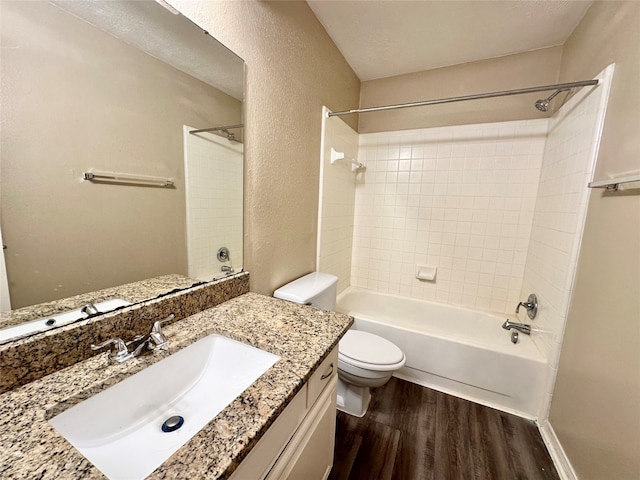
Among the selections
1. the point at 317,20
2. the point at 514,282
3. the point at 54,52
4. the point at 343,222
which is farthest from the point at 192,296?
the point at 514,282

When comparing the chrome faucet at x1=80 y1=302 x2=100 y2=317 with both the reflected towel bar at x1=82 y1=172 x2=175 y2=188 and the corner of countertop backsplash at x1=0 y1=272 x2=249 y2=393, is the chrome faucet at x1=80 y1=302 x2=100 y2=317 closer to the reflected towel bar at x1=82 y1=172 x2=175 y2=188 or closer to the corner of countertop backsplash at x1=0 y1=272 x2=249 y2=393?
the corner of countertop backsplash at x1=0 y1=272 x2=249 y2=393

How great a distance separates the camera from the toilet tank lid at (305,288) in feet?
4.88

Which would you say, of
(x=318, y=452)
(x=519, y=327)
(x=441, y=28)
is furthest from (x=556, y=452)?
(x=441, y=28)

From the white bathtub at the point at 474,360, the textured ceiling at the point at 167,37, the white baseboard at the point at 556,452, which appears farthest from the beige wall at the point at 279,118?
the white baseboard at the point at 556,452

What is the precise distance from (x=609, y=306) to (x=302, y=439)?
1339mm

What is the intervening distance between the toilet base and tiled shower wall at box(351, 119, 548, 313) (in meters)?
1.18

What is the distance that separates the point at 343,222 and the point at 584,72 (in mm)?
1810

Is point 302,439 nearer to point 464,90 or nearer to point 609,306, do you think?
point 609,306

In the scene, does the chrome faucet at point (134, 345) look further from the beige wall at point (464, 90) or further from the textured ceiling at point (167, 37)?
the beige wall at point (464, 90)

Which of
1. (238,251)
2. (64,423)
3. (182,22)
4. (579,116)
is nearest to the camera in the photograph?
(64,423)

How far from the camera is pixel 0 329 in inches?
25.0

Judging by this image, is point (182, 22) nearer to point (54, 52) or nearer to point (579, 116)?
point (54, 52)

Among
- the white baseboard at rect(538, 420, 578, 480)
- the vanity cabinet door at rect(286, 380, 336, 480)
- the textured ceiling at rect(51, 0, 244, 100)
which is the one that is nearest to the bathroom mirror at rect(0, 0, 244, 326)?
the textured ceiling at rect(51, 0, 244, 100)

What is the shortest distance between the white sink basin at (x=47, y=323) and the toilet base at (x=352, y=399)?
1.36 metres
